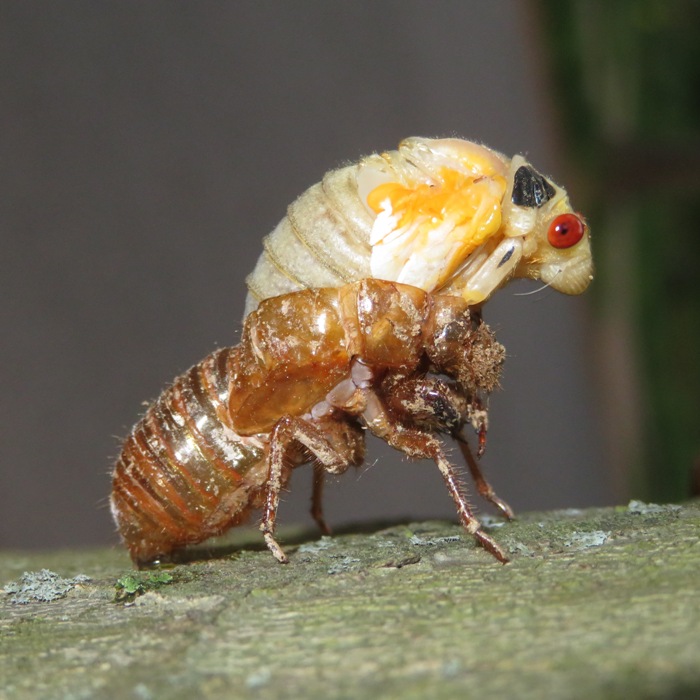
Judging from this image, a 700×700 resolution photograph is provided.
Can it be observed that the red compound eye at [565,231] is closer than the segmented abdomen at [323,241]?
No

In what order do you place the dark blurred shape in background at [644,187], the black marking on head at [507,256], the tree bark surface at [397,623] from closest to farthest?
the tree bark surface at [397,623] < the black marking on head at [507,256] < the dark blurred shape in background at [644,187]

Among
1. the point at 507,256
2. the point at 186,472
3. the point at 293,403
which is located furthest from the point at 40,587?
the point at 507,256

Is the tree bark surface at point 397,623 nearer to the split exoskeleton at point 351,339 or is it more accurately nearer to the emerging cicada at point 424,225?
the split exoskeleton at point 351,339

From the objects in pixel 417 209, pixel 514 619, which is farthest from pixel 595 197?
pixel 514 619

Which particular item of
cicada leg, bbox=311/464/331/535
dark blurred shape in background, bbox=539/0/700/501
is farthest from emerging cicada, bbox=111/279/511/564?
dark blurred shape in background, bbox=539/0/700/501

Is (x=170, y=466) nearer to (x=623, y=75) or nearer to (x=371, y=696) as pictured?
(x=371, y=696)

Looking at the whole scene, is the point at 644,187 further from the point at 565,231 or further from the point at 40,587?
the point at 40,587

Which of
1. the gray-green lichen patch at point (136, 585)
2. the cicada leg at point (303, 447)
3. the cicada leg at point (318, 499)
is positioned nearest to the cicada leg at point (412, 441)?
the cicada leg at point (303, 447)
